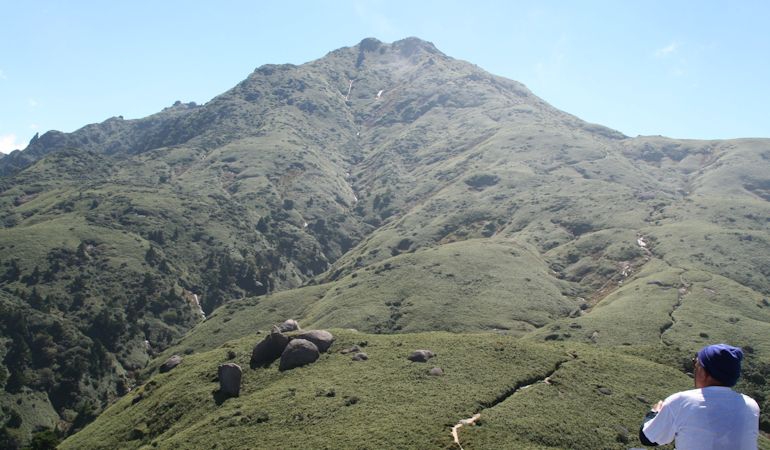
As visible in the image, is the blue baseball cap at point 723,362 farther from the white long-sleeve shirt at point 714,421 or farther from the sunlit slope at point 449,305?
the sunlit slope at point 449,305

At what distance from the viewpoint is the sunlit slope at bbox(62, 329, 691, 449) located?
69.6 metres

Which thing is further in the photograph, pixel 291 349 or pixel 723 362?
pixel 291 349

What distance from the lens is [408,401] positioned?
3086 inches

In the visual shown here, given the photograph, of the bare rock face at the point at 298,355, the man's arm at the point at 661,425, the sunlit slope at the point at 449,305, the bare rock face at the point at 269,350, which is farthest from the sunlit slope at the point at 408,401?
the man's arm at the point at 661,425

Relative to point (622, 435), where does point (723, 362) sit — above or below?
above

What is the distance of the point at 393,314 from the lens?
175m

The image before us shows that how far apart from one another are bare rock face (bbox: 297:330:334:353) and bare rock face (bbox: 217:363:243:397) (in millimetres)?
13851

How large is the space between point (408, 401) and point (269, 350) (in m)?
34.5

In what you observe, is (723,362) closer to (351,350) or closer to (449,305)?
(351,350)

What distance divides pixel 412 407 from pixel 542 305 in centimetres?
10681

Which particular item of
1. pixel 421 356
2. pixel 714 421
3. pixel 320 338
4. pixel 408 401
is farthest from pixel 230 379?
pixel 714 421

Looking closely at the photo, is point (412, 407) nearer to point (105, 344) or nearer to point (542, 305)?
point (542, 305)

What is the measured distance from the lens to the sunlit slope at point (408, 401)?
69625 millimetres

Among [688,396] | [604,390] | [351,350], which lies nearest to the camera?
[688,396]
